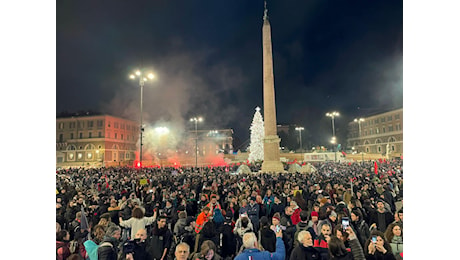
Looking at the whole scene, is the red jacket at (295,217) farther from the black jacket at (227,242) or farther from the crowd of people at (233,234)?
the black jacket at (227,242)

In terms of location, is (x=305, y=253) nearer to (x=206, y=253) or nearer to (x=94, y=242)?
(x=206, y=253)

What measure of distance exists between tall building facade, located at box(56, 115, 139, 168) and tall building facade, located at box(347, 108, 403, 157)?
46.6 m

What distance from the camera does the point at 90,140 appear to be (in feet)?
167

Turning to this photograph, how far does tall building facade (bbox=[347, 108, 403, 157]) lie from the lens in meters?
52.3

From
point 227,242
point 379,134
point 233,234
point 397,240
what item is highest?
point 379,134

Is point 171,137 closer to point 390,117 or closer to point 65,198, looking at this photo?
point 390,117

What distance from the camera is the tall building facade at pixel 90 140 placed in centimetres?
4983

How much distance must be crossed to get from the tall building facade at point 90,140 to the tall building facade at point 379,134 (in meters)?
46.6

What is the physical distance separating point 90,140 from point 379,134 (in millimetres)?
61505

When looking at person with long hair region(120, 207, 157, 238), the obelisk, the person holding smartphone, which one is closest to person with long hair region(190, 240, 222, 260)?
person with long hair region(120, 207, 157, 238)

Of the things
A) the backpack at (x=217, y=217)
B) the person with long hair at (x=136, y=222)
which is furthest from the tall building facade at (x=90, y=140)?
the backpack at (x=217, y=217)

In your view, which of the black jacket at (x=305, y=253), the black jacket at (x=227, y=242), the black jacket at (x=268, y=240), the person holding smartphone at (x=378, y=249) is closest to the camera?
the black jacket at (x=305, y=253)

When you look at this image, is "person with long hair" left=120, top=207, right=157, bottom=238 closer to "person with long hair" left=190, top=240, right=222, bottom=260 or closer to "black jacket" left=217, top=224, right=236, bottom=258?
"black jacket" left=217, top=224, right=236, bottom=258

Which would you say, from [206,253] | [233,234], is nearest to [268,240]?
[233,234]
